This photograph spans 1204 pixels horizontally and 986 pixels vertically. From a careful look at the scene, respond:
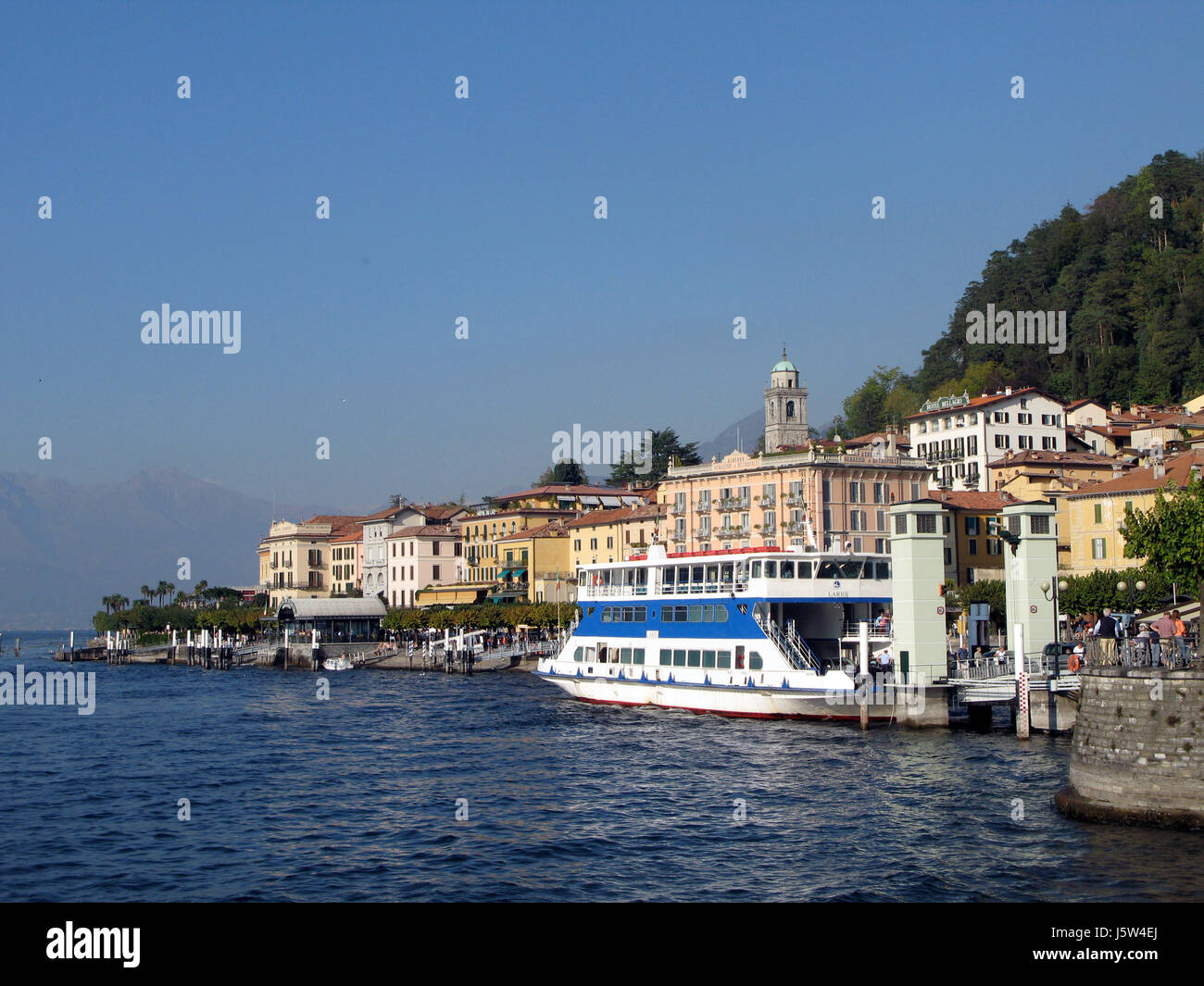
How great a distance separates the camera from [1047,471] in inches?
3228

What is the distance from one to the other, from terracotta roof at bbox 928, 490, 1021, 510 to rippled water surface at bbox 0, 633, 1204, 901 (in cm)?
3228

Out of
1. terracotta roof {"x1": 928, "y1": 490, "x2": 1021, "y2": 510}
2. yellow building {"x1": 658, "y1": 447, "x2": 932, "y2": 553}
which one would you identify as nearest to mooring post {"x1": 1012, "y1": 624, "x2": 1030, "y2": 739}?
yellow building {"x1": 658, "y1": 447, "x2": 932, "y2": 553}

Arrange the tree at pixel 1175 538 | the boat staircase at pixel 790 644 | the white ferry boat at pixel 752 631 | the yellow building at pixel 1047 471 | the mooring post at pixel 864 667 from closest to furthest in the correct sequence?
the tree at pixel 1175 538, the mooring post at pixel 864 667, the white ferry boat at pixel 752 631, the boat staircase at pixel 790 644, the yellow building at pixel 1047 471

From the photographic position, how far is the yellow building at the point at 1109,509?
64375mm

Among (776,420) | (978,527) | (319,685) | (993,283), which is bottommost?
(319,685)

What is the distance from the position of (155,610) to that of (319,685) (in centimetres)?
9434

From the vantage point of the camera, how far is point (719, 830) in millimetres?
27984

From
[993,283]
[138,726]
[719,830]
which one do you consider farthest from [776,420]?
[719,830]

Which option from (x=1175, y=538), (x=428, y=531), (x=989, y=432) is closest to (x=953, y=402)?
(x=989, y=432)

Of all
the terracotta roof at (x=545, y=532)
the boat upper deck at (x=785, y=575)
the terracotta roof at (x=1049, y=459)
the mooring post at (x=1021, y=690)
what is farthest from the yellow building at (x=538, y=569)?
the mooring post at (x=1021, y=690)

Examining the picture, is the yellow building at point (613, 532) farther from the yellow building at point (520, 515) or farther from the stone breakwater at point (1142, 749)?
the stone breakwater at point (1142, 749)

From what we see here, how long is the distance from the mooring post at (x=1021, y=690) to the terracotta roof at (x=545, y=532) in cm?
6932

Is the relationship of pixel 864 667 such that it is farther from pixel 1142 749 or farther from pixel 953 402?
pixel 953 402
